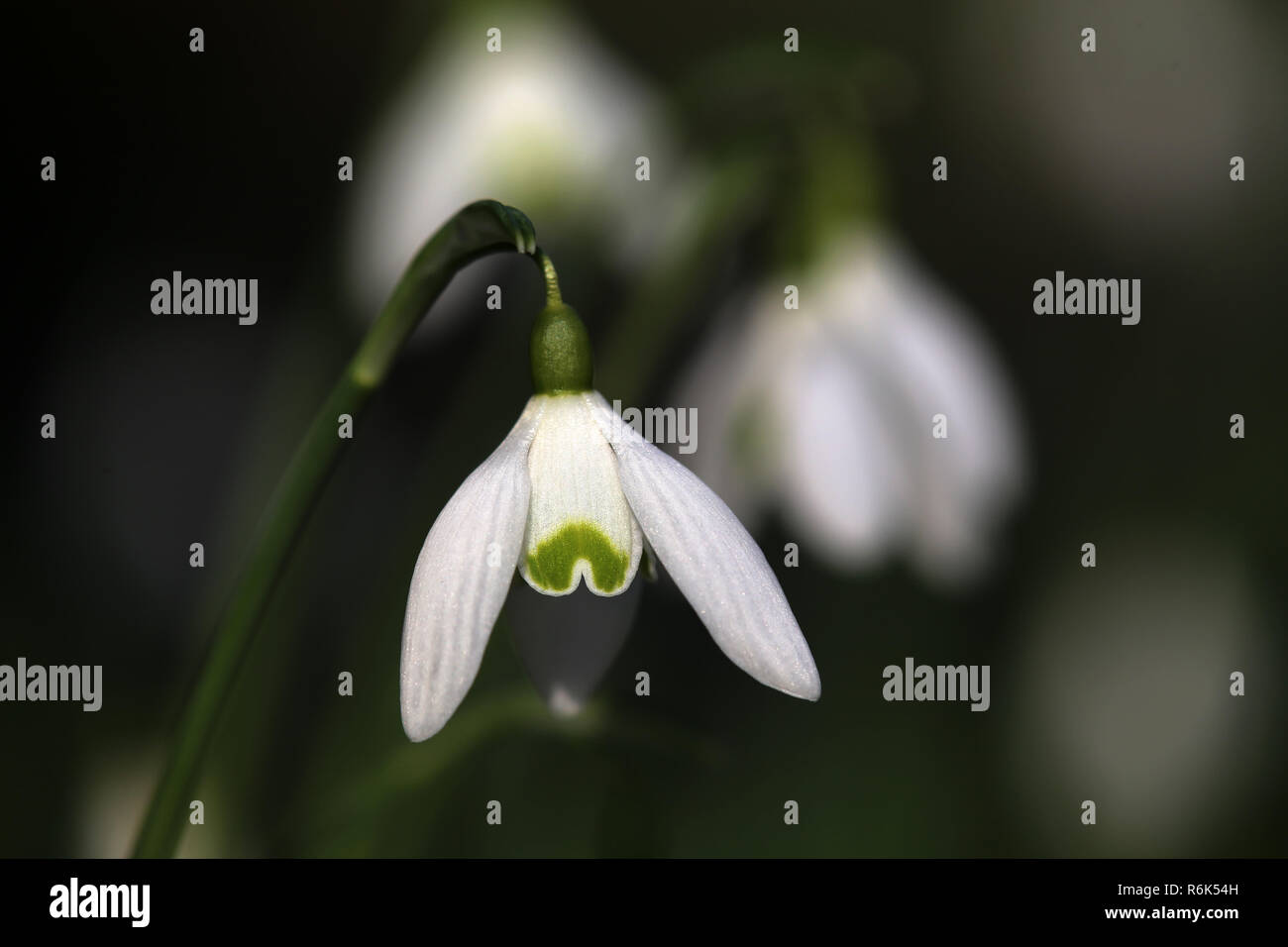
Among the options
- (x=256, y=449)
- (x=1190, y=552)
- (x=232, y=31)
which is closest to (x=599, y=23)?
(x=232, y=31)

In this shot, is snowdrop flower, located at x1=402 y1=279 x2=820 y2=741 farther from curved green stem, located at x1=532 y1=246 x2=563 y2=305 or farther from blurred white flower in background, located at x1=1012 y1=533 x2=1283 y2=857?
blurred white flower in background, located at x1=1012 y1=533 x2=1283 y2=857

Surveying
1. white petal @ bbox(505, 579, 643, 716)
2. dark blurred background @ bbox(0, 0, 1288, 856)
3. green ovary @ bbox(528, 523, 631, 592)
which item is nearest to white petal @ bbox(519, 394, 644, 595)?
green ovary @ bbox(528, 523, 631, 592)

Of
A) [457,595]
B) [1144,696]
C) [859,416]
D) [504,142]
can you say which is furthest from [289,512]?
[1144,696]

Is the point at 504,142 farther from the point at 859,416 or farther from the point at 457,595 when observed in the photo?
the point at 457,595

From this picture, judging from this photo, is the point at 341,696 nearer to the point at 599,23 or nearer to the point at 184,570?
the point at 184,570

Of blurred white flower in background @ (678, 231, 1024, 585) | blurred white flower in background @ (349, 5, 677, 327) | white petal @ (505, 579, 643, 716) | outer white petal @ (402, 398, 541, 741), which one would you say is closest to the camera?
outer white petal @ (402, 398, 541, 741)

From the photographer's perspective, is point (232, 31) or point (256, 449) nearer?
point (256, 449)
